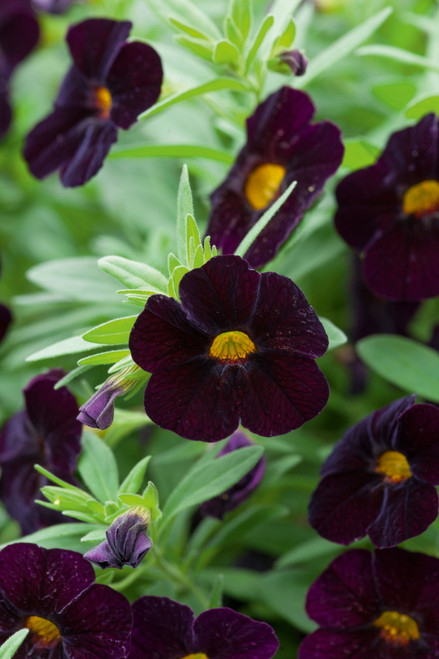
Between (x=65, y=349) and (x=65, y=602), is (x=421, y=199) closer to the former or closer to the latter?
(x=65, y=349)

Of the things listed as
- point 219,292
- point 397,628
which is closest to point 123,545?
point 219,292

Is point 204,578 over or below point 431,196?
below

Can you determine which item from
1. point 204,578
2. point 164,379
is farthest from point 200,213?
point 164,379

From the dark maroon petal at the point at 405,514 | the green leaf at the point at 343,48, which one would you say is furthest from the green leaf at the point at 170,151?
the dark maroon petal at the point at 405,514

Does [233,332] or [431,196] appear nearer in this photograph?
[233,332]

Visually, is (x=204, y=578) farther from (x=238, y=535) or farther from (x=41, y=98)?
(x=41, y=98)
